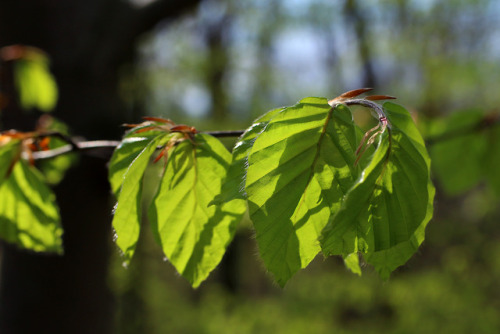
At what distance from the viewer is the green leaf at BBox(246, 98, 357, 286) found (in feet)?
1.31

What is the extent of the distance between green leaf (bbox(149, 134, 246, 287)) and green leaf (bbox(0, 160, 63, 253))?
0.24 m

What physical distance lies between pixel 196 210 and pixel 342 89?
25.5ft

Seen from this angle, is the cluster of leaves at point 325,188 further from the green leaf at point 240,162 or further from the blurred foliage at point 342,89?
the blurred foliage at point 342,89

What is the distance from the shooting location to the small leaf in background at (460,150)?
115 cm

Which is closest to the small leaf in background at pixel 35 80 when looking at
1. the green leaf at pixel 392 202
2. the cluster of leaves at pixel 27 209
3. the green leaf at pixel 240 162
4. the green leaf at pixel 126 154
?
the cluster of leaves at pixel 27 209

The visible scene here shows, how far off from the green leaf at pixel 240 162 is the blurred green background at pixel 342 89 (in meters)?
4.05

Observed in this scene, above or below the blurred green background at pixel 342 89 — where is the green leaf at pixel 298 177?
above

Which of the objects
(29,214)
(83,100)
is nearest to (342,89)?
(83,100)

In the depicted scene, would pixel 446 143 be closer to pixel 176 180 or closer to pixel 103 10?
pixel 176 180

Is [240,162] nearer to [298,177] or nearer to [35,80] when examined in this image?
[298,177]

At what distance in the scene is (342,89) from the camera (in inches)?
313

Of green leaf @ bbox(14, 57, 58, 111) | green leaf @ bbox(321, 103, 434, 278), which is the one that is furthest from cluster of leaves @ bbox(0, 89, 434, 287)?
green leaf @ bbox(14, 57, 58, 111)

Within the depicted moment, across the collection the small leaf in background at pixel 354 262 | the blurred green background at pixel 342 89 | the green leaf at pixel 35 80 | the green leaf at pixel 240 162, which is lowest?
the blurred green background at pixel 342 89

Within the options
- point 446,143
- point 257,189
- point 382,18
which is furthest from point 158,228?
point 382,18
